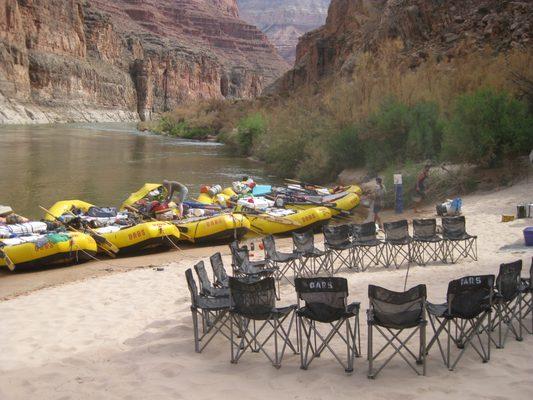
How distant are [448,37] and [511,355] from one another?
27310 millimetres

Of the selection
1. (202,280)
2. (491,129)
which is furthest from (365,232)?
(491,129)

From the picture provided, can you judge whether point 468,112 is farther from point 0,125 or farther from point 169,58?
point 169,58

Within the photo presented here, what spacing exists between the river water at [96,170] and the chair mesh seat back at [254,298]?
14293 mm

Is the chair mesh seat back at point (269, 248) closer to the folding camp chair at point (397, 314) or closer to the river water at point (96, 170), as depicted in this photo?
the folding camp chair at point (397, 314)

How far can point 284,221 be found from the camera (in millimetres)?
15047

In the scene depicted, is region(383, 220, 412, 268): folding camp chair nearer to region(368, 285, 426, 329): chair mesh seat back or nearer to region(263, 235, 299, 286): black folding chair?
region(263, 235, 299, 286): black folding chair

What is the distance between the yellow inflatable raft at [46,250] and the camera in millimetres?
11977

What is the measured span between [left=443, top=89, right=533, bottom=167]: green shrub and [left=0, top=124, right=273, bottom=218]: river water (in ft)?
35.0

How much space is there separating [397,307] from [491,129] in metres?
13.4

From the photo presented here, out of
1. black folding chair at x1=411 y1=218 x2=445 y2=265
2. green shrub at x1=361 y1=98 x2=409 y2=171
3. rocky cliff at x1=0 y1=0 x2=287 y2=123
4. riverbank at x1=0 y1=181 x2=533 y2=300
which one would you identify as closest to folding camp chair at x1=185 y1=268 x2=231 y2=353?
black folding chair at x1=411 y1=218 x2=445 y2=265

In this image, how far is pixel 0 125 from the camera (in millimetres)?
73500

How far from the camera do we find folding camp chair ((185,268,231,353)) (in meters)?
6.12

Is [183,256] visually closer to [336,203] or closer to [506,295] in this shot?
[336,203]

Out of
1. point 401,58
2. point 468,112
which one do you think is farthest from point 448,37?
point 468,112
